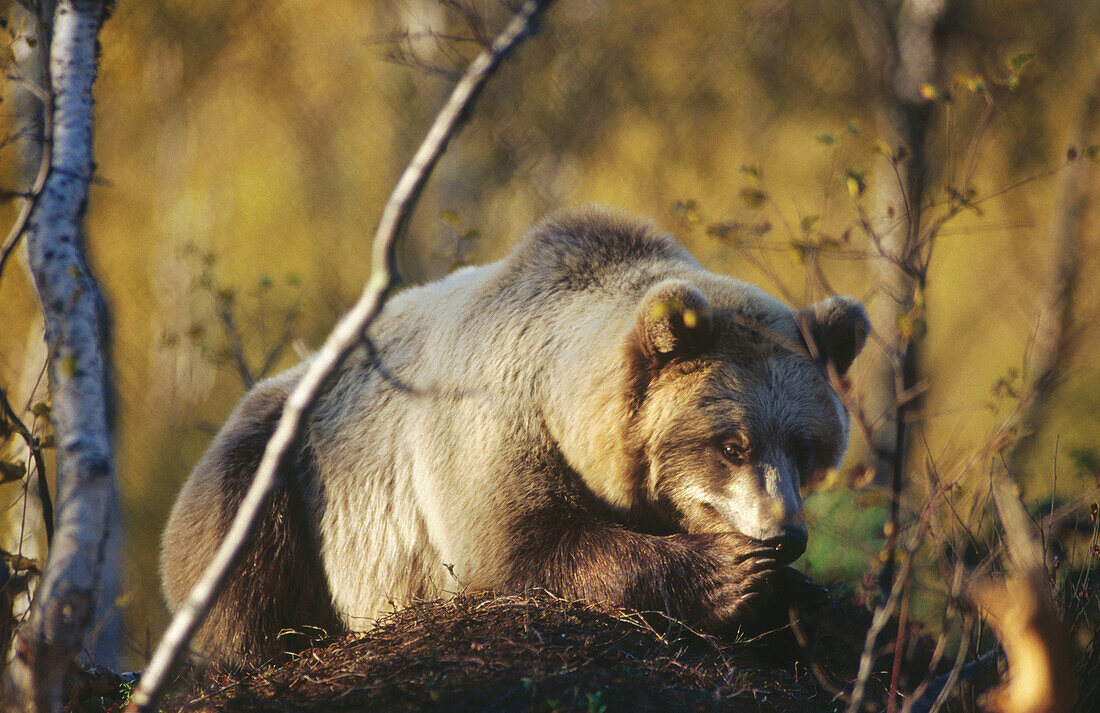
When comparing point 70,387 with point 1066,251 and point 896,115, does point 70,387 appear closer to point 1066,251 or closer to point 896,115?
point 896,115

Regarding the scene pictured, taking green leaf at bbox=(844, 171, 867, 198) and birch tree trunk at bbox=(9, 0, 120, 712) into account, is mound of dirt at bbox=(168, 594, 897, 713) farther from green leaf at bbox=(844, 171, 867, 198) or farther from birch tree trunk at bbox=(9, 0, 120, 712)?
green leaf at bbox=(844, 171, 867, 198)

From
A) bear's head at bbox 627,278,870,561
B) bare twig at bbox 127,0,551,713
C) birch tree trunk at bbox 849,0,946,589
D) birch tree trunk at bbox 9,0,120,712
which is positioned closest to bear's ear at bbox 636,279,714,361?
bear's head at bbox 627,278,870,561

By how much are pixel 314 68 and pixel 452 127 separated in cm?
1668

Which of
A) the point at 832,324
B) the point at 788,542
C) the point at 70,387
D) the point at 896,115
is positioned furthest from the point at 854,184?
the point at 896,115

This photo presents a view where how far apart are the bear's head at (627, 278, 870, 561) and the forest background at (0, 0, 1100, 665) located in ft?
18.3

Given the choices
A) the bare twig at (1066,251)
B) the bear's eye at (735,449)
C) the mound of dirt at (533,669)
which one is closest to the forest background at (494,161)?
the bare twig at (1066,251)

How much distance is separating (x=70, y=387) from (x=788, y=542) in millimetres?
2695

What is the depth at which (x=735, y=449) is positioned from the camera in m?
3.86

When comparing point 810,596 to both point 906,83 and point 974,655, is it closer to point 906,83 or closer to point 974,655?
point 974,655

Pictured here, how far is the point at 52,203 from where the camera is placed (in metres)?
3.34

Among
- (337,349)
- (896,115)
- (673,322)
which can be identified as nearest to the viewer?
(337,349)

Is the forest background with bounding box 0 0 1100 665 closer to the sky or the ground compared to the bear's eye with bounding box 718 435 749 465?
closer to the sky

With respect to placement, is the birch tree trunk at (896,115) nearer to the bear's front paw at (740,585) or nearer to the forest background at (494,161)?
the forest background at (494,161)

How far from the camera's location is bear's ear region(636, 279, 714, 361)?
3740 millimetres
